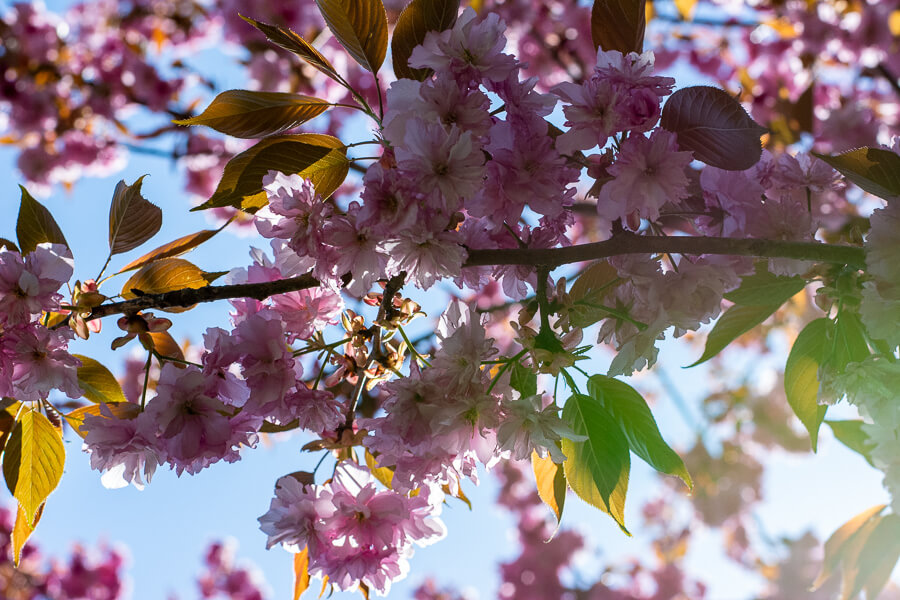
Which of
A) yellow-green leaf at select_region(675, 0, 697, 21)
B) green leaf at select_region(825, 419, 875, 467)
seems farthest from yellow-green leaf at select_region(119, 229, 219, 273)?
yellow-green leaf at select_region(675, 0, 697, 21)

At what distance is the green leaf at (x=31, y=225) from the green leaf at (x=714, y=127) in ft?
2.14

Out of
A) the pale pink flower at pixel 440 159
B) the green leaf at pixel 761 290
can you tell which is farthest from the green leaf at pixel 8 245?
the green leaf at pixel 761 290

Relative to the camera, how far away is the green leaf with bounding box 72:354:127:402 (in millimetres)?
719

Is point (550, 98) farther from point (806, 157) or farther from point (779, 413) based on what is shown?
point (779, 413)

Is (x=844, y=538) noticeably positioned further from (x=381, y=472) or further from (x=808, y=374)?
(x=381, y=472)

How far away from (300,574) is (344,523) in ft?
0.47

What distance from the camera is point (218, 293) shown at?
1.80 ft

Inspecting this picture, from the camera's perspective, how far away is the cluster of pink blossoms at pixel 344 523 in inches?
23.8

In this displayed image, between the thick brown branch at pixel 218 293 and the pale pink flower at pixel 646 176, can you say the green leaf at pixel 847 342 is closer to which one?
the pale pink flower at pixel 646 176

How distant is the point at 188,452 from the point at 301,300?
0.18m

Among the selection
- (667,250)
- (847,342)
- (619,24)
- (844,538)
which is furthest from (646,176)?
(844,538)

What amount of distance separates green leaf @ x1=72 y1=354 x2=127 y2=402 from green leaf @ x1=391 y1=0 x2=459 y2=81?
1.63 ft

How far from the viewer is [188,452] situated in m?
0.57

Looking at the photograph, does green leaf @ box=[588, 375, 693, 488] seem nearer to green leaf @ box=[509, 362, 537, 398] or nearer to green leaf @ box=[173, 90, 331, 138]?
green leaf @ box=[509, 362, 537, 398]
